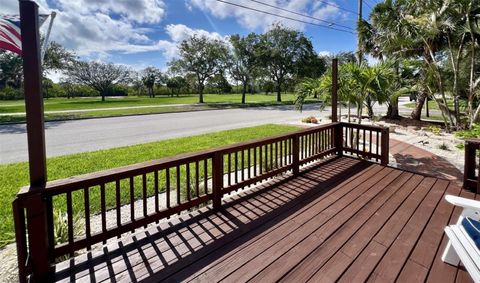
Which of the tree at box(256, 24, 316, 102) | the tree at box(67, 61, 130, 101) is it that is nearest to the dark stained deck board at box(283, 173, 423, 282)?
the tree at box(256, 24, 316, 102)

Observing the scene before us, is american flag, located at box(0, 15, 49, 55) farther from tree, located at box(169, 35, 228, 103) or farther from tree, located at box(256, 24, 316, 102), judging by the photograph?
tree, located at box(256, 24, 316, 102)

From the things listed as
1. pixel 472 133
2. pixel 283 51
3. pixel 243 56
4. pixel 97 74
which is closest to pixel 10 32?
pixel 472 133

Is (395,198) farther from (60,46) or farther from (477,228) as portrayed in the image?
(60,46)

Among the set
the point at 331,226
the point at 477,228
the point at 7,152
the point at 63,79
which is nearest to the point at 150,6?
the point at 7,152

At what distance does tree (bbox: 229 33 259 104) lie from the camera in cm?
2525

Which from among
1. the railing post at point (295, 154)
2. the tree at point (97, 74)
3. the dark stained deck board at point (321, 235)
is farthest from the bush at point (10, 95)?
the dark stained deck board at point (321, 235)

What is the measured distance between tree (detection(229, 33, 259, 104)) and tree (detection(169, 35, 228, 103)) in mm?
979

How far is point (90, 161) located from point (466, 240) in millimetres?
6472

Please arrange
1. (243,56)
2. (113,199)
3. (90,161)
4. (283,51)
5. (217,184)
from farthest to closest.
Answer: (283,51), (243,56), (90,161), (113,199), (217,184)

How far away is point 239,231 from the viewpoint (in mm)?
2717

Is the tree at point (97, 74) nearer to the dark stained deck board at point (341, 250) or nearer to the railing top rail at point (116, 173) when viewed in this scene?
the railing top rail at point (116, 173)

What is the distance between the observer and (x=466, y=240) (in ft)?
5.90

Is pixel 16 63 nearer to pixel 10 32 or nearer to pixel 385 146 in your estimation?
pixel 10 32

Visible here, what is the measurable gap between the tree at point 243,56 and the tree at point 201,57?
0.98 m
